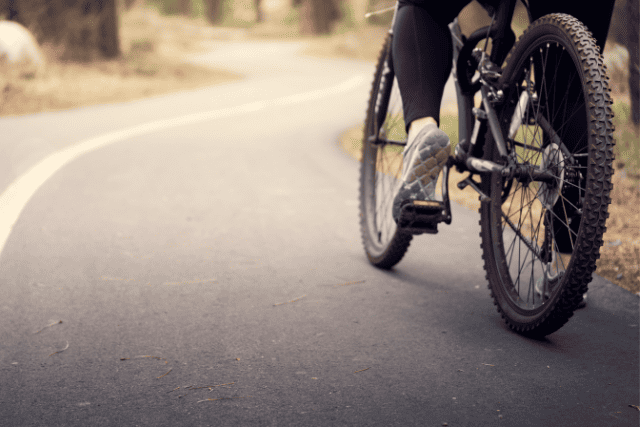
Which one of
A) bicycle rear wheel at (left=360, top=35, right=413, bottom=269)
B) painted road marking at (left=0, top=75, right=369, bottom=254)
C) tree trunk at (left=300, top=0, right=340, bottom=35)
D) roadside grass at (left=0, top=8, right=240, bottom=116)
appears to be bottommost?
tree trunk at (left=300, top=0, right=340, bottom=35)

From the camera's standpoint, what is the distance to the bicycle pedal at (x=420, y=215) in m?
2.91

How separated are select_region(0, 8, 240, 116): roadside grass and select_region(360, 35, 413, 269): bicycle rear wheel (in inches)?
287

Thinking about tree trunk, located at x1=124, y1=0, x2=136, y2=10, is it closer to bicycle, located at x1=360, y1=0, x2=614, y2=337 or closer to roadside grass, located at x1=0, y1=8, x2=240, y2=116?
roadside grass, located at x1=0, y1=8, x2=240, y2=116

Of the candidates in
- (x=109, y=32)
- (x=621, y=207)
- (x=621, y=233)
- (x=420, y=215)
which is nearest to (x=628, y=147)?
(x=621, y=207)

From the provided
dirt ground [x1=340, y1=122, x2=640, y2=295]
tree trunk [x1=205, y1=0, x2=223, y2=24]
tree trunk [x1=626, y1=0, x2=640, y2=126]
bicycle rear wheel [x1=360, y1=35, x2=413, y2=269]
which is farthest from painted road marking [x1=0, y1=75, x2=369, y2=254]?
tree trunk [x1=205, y1=0, x2=223, y2=24]

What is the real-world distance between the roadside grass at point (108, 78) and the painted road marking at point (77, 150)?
238cm

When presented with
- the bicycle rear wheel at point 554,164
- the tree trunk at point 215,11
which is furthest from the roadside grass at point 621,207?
the tree trunk at point 215,11

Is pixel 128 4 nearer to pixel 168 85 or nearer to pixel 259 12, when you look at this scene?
pixel 168 85

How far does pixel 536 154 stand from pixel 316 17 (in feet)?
110

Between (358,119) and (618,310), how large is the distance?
7.34 metres

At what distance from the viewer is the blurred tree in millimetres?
34875

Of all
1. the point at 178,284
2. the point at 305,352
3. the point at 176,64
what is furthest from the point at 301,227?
the point at 176,64

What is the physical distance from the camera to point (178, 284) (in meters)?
3.37

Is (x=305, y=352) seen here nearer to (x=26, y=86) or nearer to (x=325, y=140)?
(x=325, y=140)
